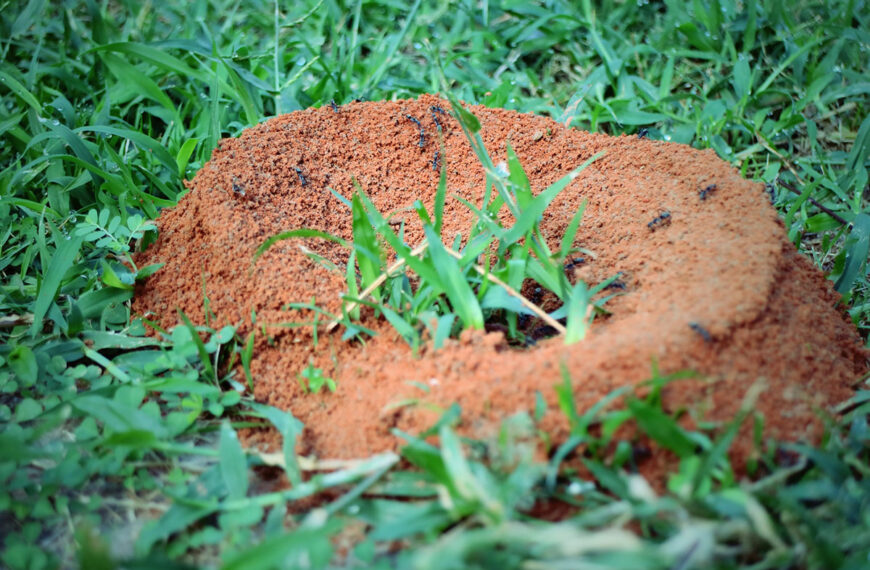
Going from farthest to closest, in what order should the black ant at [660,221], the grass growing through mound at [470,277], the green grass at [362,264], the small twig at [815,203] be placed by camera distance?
the small twig at [815,203], the black ant at [660,221], the grass growing through mound at [470,277], the green grass at [362,264]

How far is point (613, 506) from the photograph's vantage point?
1.29 metres

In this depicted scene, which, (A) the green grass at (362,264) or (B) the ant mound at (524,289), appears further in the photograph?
(B) the ant mound at (524,289)

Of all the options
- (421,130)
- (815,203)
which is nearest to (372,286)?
(421,130)

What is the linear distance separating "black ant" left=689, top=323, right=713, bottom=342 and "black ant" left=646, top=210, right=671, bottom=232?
52 cm

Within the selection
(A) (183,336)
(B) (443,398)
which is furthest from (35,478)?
(B) (443,398)

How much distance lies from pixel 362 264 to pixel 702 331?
0.87 m

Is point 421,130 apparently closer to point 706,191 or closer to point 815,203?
point 706,191

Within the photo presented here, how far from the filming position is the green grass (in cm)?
133

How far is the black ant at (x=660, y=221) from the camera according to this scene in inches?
78.2

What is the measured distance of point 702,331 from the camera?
1.52 meters

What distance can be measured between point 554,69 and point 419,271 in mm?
1942

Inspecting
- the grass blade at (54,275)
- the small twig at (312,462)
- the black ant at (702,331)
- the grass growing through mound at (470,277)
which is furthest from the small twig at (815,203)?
the grass blade at (54,275)

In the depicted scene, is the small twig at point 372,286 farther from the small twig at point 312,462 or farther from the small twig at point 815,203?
the small twig at point 815,203

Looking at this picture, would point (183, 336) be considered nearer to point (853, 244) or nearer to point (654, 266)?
point (654, 266)
